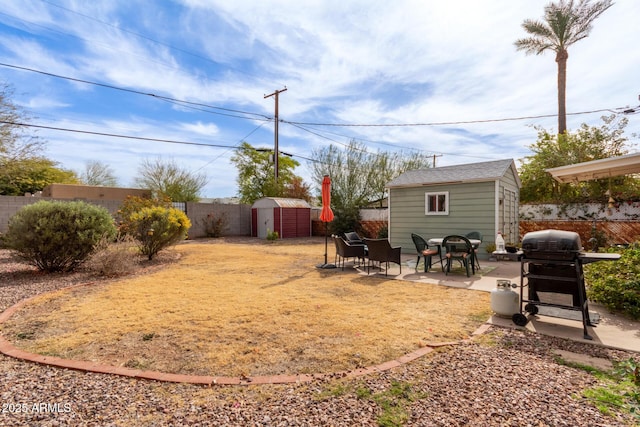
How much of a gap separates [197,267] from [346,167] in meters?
11.8

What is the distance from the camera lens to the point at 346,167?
57.1 feet

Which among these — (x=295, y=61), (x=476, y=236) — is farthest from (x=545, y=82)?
(x=295, y=61)

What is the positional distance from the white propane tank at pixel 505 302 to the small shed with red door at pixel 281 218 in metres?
13.1

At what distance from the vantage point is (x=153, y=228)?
777 cm

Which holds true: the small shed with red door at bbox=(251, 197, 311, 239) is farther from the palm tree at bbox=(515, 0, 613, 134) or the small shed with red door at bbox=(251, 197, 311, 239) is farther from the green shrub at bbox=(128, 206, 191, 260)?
the palm tree at bbox=(515, 0, 613, 134)

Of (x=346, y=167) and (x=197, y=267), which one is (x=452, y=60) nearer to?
(x=346, y=167)

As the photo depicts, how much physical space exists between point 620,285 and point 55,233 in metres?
9.38

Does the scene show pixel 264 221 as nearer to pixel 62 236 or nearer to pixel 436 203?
pixel 436 203

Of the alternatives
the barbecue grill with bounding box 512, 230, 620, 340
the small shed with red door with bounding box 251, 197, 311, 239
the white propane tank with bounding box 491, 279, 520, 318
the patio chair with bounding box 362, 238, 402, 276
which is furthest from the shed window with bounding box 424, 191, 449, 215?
the small shed with red door with bounding box 251, 197, 311, 239

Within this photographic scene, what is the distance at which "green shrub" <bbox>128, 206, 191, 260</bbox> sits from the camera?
774 centimetres

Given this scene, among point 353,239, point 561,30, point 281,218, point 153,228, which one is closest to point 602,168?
point 353,239

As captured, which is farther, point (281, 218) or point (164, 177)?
point (164, 177)

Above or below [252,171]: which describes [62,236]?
below

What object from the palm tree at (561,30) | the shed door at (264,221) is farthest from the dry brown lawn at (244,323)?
the palm tree at (561,30)
